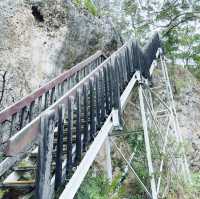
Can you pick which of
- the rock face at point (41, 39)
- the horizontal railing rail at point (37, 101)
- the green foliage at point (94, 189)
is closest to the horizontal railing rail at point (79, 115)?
the horizontal railing rail at point (37, 101)

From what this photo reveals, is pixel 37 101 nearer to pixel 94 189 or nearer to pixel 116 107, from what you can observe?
pixel 116 107

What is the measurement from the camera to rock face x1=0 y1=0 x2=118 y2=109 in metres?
6.18

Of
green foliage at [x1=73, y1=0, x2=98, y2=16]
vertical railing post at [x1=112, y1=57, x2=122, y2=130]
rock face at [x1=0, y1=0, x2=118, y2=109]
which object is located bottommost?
→ vertical railing post at [x1=112, y1=57, x2=122, y2=130]

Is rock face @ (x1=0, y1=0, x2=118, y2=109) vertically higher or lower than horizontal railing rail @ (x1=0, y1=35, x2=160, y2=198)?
higher

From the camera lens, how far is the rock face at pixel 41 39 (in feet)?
20.3

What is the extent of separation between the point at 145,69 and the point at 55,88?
2.68 metres

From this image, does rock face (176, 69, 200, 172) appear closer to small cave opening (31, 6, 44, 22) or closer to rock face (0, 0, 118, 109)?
rock face (0, 0, 118, 109)

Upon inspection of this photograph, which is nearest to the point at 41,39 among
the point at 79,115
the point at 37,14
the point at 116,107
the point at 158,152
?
the point at 37,14

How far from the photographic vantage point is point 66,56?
7699 millimetres

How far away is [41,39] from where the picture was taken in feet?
23.4

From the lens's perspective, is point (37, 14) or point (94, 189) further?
point (37, 14)

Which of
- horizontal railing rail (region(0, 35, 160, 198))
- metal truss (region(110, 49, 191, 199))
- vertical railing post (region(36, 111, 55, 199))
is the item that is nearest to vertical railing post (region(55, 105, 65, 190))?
horizontal railing rail (region(0, 35, 160, 198))

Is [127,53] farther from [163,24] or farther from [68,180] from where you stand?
[163,24]

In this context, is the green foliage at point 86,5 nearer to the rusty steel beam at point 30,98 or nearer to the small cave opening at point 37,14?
the small cave opening at point 37,14
